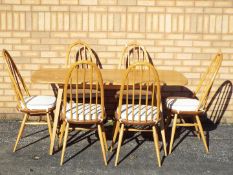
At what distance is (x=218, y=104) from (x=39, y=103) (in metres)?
2.32

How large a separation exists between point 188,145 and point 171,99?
0.52m

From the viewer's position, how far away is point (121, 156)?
14.4ft

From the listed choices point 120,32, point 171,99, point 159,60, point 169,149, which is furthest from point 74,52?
point 169,149

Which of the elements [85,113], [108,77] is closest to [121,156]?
[85,113]

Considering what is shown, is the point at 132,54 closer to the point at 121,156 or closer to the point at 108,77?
the point at 108,77

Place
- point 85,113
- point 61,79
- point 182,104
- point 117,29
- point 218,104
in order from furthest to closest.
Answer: point 218,104 < point 117,29 < point 182,104 < point 61,79 < point 85,113

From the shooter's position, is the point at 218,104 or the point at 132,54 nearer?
the point at 132,54

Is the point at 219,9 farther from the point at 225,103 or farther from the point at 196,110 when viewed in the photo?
the point at 196,110

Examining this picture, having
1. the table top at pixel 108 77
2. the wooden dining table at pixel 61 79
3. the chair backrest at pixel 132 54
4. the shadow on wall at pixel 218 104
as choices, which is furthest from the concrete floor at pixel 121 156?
the chair backrest at pixel 132 54

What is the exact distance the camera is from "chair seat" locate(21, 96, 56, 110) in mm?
4398

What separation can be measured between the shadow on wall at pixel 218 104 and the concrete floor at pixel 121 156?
429 millimetres

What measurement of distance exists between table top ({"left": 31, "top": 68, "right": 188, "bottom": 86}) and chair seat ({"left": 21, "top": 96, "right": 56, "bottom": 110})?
0.27 meters

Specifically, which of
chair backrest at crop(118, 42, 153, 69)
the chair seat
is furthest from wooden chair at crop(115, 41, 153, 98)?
the chair seat

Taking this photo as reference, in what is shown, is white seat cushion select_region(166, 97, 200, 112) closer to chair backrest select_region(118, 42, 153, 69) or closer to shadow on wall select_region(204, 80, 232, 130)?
chair backrest select_region(118, 42, 153, 69)
